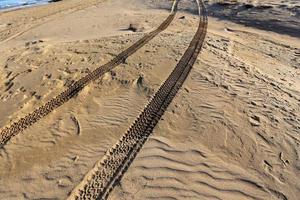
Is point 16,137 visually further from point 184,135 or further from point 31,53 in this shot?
point 31,53

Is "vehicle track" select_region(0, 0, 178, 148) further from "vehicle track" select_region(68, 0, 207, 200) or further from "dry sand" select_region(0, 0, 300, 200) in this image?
"vehicle track" select_region(68, 0, 207, 200)

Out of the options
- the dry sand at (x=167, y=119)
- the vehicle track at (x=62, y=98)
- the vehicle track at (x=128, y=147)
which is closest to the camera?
the vehicle track at (x=128, y=147)

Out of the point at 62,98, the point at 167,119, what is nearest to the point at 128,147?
the point at 167,119

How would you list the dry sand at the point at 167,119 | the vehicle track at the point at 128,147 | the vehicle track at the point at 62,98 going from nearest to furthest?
the vehicle track at the point at 128,147
the dry sand at the point at 167,119
the vehicle track at the point at 62,98

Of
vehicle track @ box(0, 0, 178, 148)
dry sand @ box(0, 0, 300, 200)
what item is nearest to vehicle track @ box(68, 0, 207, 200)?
dry sand @ box(0, 0, 300, 200)

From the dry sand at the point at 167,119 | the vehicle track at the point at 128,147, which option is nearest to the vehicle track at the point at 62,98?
the dry sand at the point at 167,119

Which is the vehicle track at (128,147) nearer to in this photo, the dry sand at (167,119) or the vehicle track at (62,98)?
the dry sand at (167,119)
